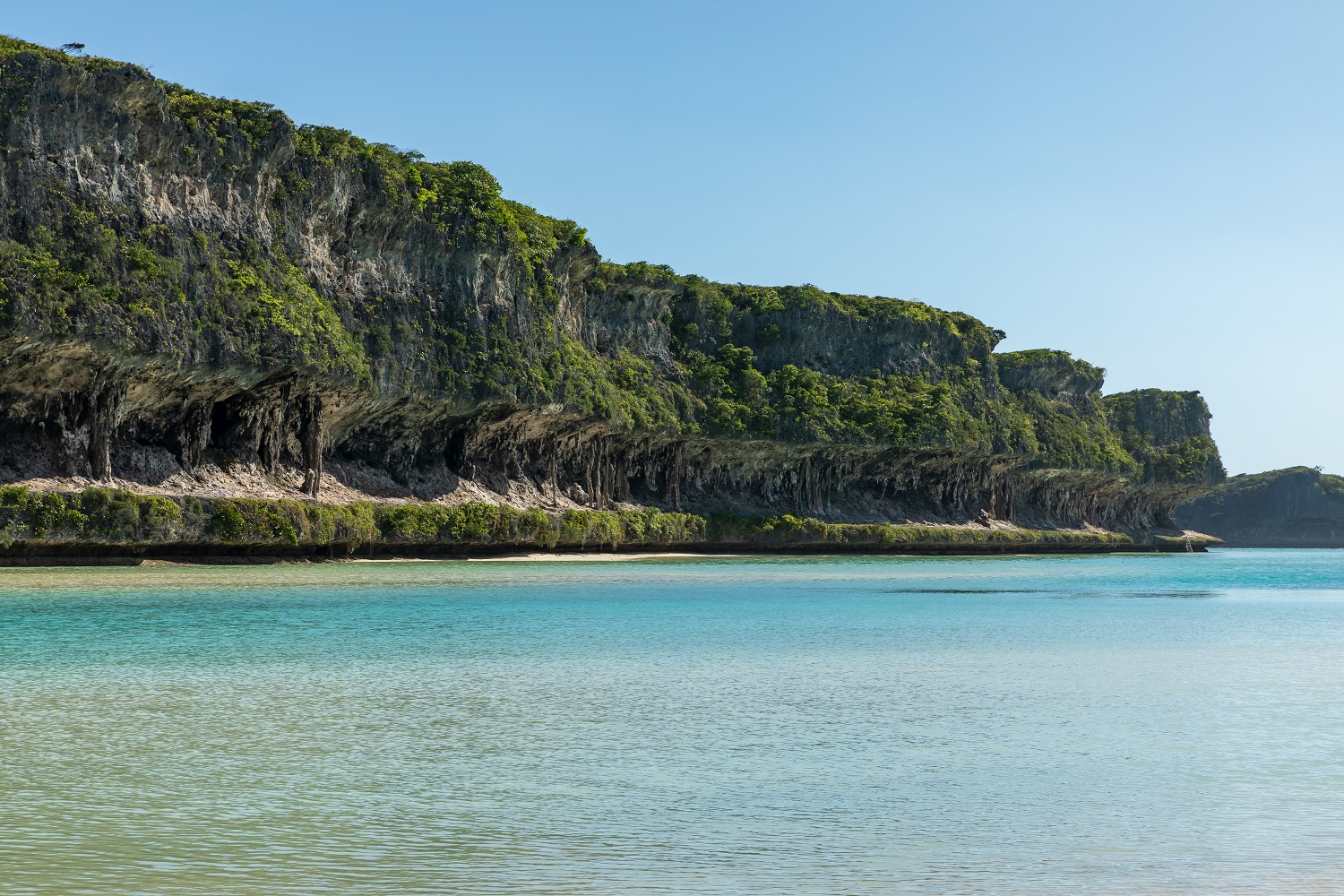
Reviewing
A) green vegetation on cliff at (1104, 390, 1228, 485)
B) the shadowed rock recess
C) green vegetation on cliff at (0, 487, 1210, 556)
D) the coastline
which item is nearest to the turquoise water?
green vegetation on cliff at (0, 487, 1210, 556)

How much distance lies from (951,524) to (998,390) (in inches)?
546

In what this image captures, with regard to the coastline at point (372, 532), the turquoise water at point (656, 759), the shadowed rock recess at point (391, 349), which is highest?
the shadowed rock recess at point (391, 349)

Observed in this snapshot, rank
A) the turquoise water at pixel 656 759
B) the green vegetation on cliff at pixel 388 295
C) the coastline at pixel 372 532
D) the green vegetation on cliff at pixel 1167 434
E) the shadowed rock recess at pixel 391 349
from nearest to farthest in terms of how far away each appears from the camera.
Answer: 1. the turquoise water at pixel 656 759
2. the coastline at pixel 372 532
3. the green vegetation on cliff at pixel 388 295
4. the shadowed rock recess at pixel 391 349
5. the green vegetation on cliff at pixel 1167 434

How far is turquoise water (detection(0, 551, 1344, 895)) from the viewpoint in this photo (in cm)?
751

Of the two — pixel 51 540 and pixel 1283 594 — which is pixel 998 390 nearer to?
pixel 1283 594

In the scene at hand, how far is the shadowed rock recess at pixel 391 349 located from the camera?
48.1 metres

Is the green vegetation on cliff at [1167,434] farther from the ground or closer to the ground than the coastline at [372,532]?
farther from the ground

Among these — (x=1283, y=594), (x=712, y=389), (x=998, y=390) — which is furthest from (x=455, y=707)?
(x=998, y=390)

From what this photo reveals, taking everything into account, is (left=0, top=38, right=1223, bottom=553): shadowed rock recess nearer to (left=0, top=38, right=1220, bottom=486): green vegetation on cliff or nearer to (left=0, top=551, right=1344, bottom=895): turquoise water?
(left=0, top=38, right=1220, bottom=486): green vegetation on cliff

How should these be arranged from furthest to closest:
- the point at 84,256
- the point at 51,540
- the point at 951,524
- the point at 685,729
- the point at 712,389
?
the point at 951,524 → the point at 712,389 → the point at 84,256 → the point at 51,540 → the point at 685,729

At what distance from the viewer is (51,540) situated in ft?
140

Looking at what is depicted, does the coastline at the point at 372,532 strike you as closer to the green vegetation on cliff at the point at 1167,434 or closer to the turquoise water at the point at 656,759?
the turquoise water at the point at 656,759

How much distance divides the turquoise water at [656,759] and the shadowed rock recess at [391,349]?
2816 centimetres

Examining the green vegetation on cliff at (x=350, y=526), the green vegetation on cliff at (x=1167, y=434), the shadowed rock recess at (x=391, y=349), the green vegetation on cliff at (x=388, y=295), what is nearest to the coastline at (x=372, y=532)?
the green vegetation on cliff at (x=350, y=526)
